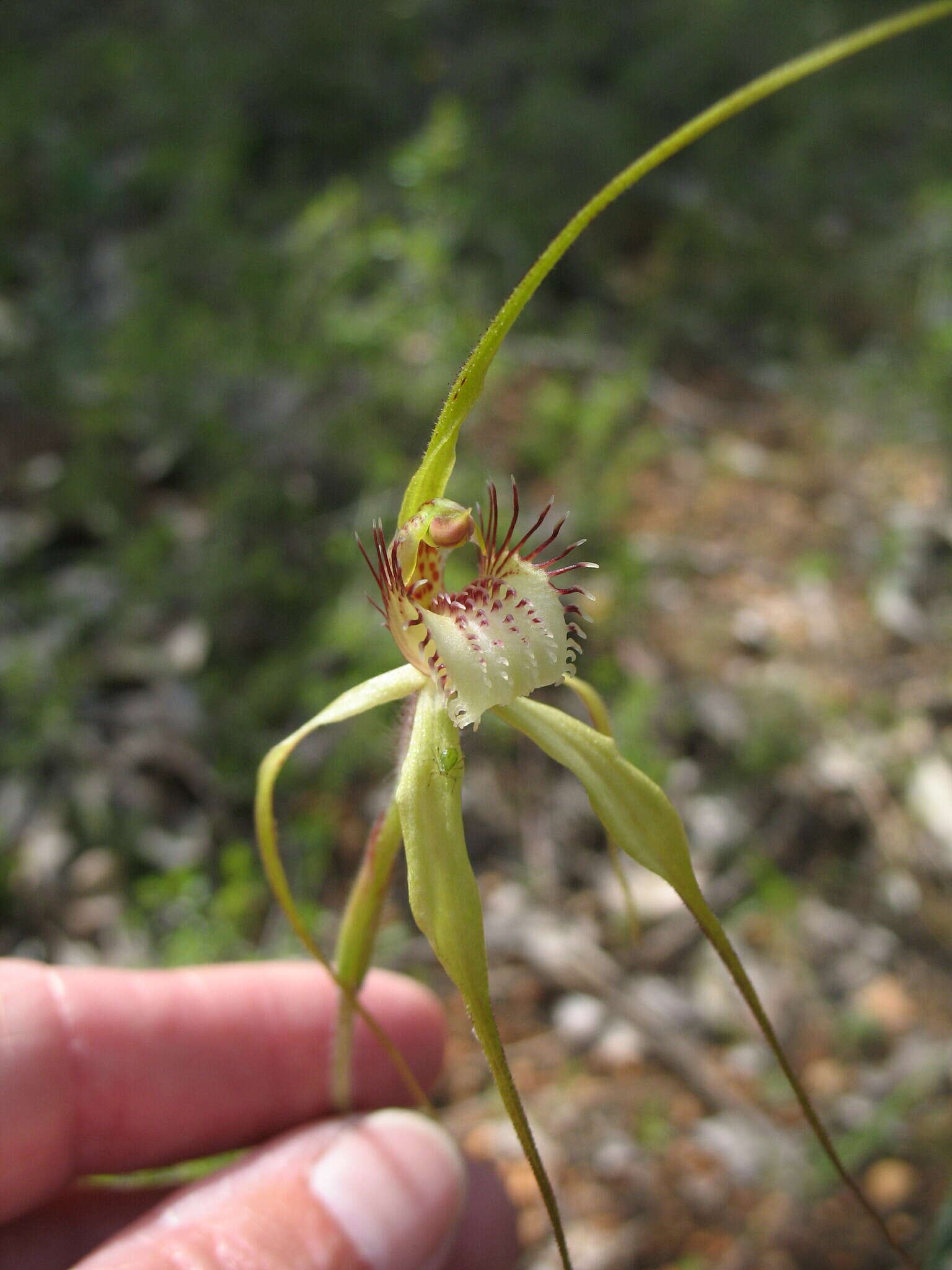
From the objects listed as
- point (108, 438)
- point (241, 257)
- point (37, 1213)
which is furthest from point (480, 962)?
point (241, 257)

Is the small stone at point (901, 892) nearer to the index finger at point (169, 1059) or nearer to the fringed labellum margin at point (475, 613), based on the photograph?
the index finger at point (169, 1059)

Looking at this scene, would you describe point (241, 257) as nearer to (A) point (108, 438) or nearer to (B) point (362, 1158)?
(A) point (108, 438)

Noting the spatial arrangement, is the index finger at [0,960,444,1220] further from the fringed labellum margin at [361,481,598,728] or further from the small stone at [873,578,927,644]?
the small stone at [873,578,927,644]

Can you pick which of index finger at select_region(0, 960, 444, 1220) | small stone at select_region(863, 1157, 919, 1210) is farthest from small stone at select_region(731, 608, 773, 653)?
index finger at select_region(0, 960, 444, 1220)

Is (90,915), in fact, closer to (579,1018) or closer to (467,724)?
(579,1018)

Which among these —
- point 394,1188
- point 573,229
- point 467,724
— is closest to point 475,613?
point 467,724

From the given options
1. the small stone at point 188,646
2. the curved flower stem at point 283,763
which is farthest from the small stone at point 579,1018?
the small stone at point 188,646
